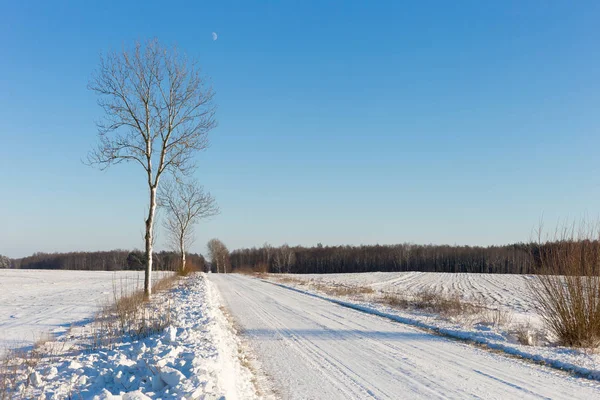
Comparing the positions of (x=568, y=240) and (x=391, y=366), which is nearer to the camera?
(x=391, y=366)

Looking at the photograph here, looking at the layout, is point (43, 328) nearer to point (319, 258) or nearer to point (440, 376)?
point (440, 376)

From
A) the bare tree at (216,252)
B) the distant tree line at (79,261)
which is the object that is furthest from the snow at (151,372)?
the distant tree line at (79,261)

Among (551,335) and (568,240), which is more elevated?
(568,240)

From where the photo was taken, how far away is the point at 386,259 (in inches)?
4803

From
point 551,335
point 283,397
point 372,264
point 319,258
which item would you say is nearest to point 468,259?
point 372,264

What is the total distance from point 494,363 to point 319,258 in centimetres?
11906

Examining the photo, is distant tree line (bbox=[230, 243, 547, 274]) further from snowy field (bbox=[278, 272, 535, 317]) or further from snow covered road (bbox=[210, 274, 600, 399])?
snow covered road (bbox=[210, 274, 600, 399])

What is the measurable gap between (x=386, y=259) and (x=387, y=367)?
11755 cm

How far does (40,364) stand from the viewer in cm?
777

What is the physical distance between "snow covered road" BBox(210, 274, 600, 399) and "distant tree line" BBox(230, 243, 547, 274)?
96.0 m

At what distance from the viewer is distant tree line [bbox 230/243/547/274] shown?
111 metres

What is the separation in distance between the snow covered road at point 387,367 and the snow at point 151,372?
895 millimetres

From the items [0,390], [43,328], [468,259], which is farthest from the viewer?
[468,259]

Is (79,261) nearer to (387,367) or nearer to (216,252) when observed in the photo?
(216,252)
